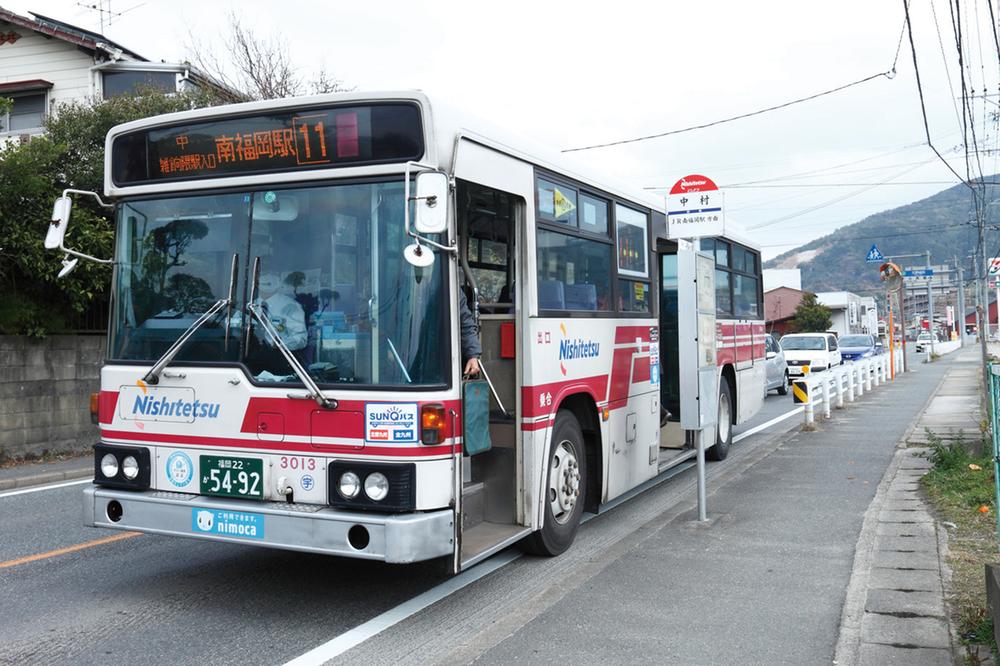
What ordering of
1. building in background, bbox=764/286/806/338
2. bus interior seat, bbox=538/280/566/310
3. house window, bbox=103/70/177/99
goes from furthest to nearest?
building in background, bbox=764/286/806/338, house window, bbox=103/70/177/99, bus interior seat, bbox=538/280/566/310

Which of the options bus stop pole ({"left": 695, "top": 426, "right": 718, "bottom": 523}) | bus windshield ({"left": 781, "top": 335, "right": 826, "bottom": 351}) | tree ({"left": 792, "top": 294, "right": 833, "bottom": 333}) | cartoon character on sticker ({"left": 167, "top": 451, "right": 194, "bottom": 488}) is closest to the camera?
cartoon character on sticker ({"left": 167, "top": 451, "right": 194, "bottom": 488})

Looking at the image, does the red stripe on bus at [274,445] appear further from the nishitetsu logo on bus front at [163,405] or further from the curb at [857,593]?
the curb at [857,593]

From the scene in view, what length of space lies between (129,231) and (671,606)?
4.24 meters

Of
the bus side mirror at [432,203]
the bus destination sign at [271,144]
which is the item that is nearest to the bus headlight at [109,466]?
the bus destination sign at [271,144]

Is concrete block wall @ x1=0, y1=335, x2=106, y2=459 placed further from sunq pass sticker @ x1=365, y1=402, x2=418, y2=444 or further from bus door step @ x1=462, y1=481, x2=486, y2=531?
sunq pass sticker @ x1=365, y1=402, x2=418, y2=444

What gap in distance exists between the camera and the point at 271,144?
17.6ft

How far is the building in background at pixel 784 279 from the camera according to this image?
83.1 m

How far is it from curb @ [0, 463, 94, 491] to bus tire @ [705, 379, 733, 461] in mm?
8166

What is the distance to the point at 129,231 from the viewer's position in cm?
577

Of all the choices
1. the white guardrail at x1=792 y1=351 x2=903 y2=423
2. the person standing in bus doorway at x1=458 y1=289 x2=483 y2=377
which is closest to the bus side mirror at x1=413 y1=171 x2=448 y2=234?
the person standing in bus doorway at x1=458 y1=289 x2=483 y2=377

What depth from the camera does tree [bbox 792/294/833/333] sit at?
57688 millimetres

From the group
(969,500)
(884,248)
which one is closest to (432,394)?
(969,500)

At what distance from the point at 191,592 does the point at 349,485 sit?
1773 millimetres

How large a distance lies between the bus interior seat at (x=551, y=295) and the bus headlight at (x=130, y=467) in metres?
2.84
